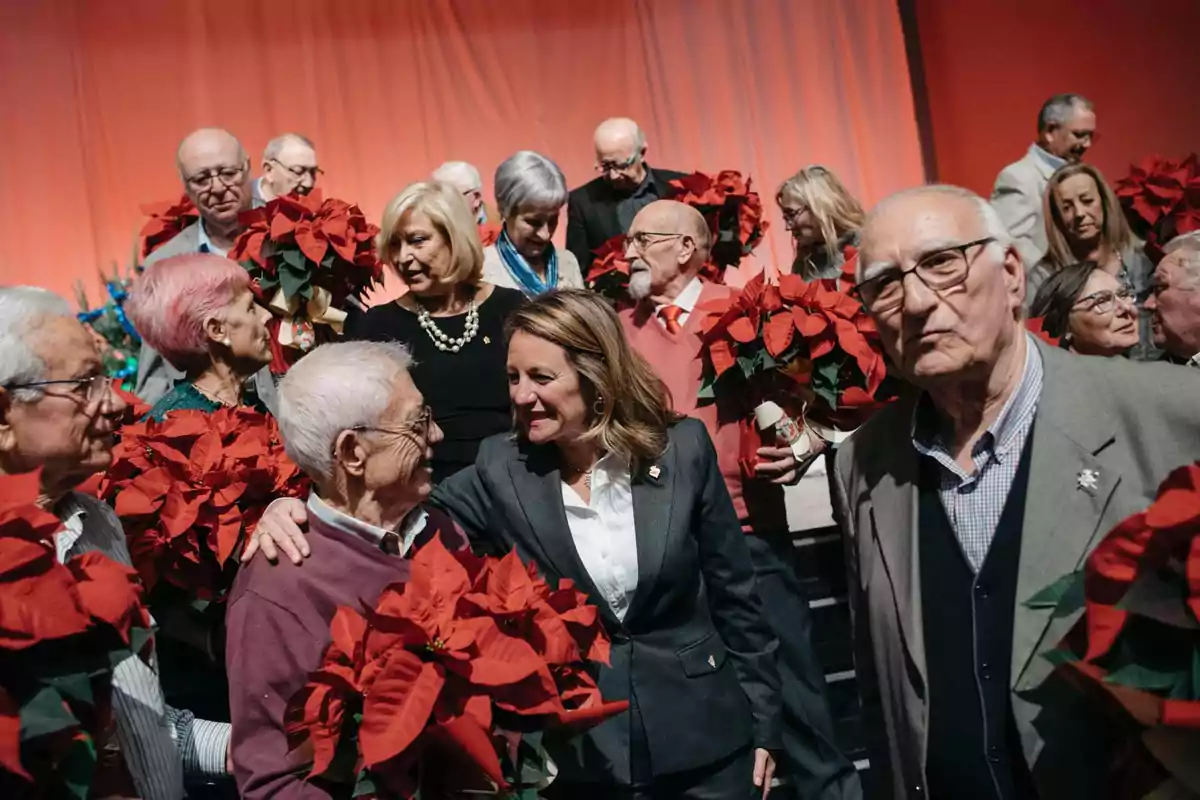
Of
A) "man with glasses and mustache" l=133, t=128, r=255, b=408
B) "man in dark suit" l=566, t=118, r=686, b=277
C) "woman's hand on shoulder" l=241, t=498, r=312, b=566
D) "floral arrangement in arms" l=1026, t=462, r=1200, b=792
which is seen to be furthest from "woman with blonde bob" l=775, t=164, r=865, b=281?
"floral arrangement in arms" l=1026, t=462, r=1200, b=792

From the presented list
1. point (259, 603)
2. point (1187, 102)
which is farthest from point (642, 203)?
point (1187, 102)

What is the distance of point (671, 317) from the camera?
3586 millimetres

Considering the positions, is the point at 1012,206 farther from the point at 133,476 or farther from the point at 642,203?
the point at 133,476

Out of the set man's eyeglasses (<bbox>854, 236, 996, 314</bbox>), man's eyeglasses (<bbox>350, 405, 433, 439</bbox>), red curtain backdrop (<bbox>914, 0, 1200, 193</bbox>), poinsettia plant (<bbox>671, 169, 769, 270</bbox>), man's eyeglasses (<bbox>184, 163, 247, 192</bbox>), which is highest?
red curtain backdrop (<bbox>914, 0, 1200, 193</bbox>)

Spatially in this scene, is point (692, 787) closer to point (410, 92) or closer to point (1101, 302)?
point (1101, 302)

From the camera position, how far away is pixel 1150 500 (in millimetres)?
1771

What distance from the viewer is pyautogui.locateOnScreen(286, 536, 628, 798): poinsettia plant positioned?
5.67 feet

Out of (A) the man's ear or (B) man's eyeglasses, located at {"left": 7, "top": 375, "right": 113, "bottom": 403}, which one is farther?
(A) the man's ear

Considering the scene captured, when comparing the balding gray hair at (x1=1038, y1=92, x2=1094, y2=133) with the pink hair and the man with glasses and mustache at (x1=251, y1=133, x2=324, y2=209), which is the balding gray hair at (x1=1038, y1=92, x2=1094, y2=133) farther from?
the pink hair

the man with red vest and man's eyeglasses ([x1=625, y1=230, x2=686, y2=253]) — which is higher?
man's eyeglasses ([x1=625, y1=230, x2=686, y2=253])

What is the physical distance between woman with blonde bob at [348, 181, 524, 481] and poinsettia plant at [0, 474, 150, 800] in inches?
69.0

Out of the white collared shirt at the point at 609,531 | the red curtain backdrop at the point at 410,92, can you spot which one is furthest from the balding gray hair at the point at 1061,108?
the white collared shirt at the point at 609,531

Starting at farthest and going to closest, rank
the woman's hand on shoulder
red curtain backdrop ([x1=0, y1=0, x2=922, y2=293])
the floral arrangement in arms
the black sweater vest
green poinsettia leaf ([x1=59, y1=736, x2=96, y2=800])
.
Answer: red curtain backdrop ([x1=0, y1=0, x2=922, y2=293]) → the woman's hand on shoulder → the black sweater vest → green poinsettia leaf ([x1=59, y1=736, x2=96, y2=800]) → the floral arrangement in arms

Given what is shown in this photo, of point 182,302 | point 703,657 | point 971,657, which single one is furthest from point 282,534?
point 971,657
